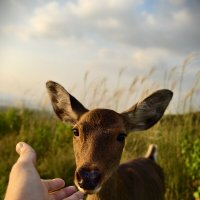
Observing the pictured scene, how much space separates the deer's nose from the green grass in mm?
3917

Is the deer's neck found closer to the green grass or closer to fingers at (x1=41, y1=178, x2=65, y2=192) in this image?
fingers at (x1=41, y1=178, x2=65, y2=192)

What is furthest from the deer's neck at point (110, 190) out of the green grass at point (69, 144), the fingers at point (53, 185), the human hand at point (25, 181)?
the green grass at point (69, 144)

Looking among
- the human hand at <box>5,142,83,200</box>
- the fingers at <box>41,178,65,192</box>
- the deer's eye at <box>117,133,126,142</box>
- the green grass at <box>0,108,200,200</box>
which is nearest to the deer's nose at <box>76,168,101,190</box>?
the fingers at <box>41,178,65,192</box>

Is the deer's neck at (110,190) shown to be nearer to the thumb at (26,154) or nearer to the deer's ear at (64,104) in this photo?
the deer's ear at (64,104)

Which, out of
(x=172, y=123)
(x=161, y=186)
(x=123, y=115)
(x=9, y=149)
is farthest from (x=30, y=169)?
(x=172, y=123)

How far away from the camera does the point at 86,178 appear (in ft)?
12.2

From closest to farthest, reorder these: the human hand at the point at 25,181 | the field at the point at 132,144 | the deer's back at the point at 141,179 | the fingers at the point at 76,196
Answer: the human hand at the point at 25,181
the fingers at the point at 76,196
the deer's back at the point at 141,179
the field at the point at 132,144

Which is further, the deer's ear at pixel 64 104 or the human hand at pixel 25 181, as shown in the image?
the deer's ear at pixel 64 104

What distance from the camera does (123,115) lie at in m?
4.93

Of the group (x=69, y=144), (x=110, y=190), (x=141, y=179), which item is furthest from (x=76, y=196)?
(x=69, y=144)

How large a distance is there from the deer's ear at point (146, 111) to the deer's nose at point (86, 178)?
3.94ft

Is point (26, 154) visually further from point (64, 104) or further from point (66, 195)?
point (64, 104)

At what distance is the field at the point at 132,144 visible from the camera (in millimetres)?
8165

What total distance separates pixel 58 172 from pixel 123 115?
12.1 ft
